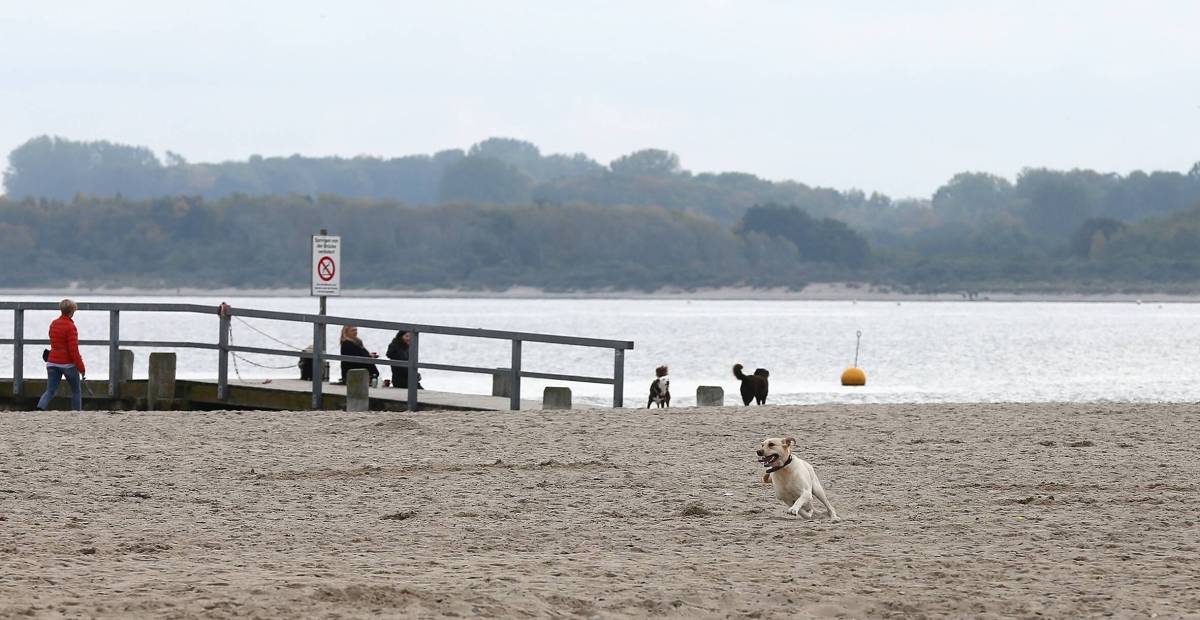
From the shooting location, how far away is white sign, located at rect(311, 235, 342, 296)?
23.7m

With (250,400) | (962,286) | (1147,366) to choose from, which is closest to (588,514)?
(250,400)

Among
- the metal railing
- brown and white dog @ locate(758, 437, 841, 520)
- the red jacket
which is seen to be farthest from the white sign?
brown and white dog @ locate(758, 437, 841, 520)

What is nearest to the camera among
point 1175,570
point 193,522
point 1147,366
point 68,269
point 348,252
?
point 1175,570

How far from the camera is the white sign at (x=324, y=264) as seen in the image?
77.8ft

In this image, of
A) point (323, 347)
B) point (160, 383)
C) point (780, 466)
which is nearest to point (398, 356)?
point (323, 347)

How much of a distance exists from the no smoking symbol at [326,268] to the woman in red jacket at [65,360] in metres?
4.10

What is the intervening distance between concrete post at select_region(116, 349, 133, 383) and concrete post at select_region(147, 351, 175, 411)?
2.37 ft

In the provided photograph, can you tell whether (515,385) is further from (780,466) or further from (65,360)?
(780,466)

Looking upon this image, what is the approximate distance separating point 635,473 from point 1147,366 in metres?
55.6

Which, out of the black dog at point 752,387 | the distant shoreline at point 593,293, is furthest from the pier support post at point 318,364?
the distant shoreline at point 593,293

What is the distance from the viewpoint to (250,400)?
72.5 feet

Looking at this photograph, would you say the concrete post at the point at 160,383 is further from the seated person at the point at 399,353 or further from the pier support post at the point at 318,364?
the seated person at the point at 399,353

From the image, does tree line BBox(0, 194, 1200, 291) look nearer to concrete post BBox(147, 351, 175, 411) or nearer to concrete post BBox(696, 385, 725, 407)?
concrete post BBox(147, 351, 175, 411)

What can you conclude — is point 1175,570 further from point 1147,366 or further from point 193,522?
point 1147,366
